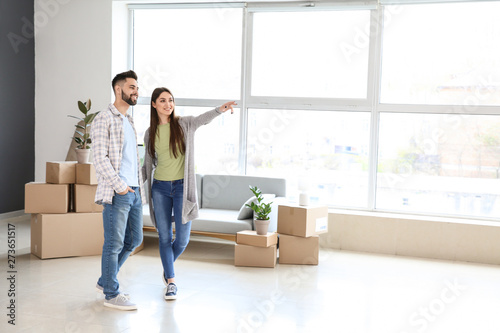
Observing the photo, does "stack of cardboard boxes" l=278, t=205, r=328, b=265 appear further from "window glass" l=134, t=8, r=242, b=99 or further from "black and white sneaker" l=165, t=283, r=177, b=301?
"window glass" l=134, t=8, r=242, b=99

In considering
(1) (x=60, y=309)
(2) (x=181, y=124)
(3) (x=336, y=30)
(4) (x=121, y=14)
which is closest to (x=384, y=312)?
(2) (x=181, y=124)

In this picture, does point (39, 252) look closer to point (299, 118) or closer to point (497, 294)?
point (299, 118)

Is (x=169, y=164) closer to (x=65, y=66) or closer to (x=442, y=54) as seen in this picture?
(x=442, y=54)

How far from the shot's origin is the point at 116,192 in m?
3.39

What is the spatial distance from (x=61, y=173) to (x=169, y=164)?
1.71 metres

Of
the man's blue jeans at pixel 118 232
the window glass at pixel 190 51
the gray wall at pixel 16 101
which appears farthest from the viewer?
the gray wall at pixel 16 101

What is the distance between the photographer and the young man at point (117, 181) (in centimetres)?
335

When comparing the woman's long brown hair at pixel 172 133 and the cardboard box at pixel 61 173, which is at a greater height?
the woman's long brown hair at pixel 172 133

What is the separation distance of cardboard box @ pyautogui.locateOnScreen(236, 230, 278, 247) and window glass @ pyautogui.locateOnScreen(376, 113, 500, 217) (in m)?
1.52

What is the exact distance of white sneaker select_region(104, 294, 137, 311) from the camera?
11.6 feet

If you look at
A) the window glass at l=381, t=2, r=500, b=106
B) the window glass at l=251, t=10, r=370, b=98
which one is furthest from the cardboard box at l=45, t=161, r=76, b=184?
the window glass at l=381, t=2, r=500, b=106

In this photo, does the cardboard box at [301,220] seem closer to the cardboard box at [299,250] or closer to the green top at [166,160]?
the cardboard box at [299,250]

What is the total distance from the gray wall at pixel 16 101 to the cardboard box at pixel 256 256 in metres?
3.28

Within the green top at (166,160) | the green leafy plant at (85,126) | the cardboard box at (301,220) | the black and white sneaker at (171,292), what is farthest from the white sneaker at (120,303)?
the green leafy plant at (85,126)
